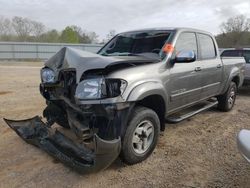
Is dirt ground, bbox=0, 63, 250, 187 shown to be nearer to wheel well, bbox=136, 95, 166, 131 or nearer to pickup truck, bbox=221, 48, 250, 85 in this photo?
wheel well, bbox=136, 95, 166, 131

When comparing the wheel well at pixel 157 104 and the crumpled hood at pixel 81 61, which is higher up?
the crumpled hood at pixel 81 61

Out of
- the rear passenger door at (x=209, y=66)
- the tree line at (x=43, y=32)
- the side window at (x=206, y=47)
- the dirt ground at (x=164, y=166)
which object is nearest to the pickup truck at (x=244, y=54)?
the rear passenger door at (x=209, y=66)

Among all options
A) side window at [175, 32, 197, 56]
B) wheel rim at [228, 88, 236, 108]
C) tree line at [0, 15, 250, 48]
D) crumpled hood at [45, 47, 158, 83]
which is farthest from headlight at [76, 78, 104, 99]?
tree line at [0, 15, 250, 48]

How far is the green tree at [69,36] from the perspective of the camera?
4712cm

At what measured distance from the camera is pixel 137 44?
191 inches

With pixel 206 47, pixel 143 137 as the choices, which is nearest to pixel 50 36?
pixel 206 47

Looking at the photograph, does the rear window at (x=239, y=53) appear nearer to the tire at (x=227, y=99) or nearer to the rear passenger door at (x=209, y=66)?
the tire at (x=227, y=99)

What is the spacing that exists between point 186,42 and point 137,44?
91 cm

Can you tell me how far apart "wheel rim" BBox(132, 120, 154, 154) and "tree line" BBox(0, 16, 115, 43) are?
43984 millimetres

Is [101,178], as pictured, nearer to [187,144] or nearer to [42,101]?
[187,144]

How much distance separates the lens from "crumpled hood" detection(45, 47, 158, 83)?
3326 mm

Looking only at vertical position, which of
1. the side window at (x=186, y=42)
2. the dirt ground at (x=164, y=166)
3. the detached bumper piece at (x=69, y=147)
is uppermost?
the side window at (x=186, y=42)

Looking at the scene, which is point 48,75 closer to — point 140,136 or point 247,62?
point 140,136

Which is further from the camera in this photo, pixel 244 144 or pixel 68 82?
pixel 68 82
